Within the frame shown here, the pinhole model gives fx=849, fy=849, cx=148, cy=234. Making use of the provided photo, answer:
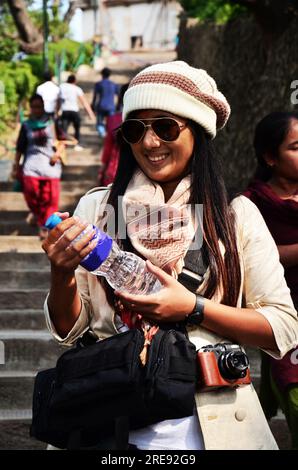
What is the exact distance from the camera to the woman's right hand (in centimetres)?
220

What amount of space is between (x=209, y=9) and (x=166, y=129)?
17.1 m

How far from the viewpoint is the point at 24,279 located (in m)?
7.75

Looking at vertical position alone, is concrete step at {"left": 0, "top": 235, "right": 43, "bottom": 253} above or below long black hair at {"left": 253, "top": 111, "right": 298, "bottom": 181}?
below

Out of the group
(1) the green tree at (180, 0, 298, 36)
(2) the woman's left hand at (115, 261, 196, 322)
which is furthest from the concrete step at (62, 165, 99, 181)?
(2) the woman's left hand at (115, 261, 196, 322)

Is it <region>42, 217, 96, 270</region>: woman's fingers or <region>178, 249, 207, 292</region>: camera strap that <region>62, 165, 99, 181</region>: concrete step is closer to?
<region>178, 249, 207, 292</region>: camera strap

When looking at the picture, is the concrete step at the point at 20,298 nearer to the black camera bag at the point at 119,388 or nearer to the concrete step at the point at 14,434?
the concrete step at the point at 14,434

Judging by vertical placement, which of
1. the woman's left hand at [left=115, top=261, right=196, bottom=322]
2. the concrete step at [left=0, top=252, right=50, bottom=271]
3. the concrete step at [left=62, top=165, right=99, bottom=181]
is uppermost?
the woman's left hand at [left=115, top=261, right=196, bottom=322]

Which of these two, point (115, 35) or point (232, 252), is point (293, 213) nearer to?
point (232, 252)

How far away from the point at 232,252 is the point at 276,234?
136 centimetres

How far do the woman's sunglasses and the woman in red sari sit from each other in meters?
1.32

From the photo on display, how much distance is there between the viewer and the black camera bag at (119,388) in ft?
7.22

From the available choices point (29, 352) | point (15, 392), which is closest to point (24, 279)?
point (29, 352)

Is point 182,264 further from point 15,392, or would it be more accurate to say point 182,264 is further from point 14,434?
point 15,392

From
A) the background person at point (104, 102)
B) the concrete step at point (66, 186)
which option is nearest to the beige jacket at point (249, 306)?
the concrete step at point (66, 186)
